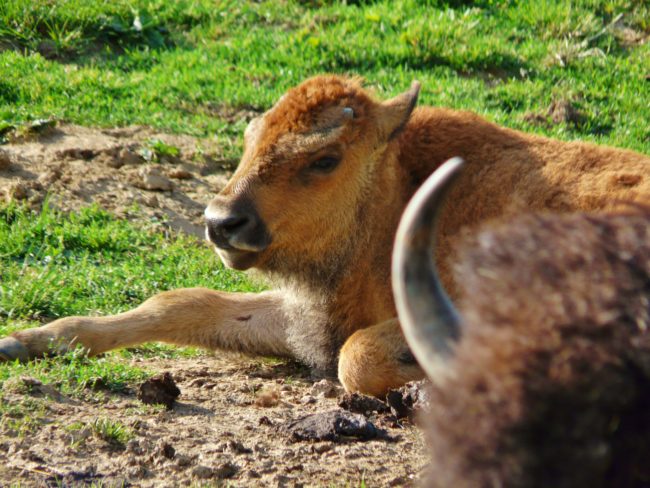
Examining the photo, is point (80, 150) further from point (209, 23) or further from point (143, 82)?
point (209, 23)

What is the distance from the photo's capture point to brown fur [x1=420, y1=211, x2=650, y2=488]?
3.00 m

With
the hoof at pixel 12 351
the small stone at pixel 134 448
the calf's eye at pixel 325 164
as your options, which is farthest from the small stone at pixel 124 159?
the small stone at pixel 134 448

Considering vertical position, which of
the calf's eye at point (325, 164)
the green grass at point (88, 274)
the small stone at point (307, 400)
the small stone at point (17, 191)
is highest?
the calf's eye at point (325, 164)

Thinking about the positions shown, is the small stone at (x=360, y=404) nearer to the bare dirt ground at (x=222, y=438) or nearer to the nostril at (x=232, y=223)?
the bare dirt ground at (x=222, y=438)

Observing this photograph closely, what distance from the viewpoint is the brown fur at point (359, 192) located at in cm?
648

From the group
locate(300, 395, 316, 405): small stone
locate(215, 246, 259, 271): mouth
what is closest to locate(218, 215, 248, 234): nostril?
locate(215, 246, 259, 271): mouth

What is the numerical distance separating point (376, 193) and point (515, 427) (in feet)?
13.3

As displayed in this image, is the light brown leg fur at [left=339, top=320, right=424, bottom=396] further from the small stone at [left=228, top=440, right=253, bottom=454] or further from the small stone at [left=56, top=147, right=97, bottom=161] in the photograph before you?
the small stone at [left=56, top=147, right=97, bottom=161]

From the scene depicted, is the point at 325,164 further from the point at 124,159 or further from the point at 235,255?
the point at 124,159

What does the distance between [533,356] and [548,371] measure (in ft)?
0.21

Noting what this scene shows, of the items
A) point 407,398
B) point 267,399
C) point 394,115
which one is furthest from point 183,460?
point 394,115

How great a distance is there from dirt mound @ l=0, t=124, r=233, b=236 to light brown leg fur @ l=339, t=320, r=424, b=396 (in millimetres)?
2996

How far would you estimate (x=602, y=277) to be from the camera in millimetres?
3291

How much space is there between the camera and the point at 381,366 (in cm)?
627
